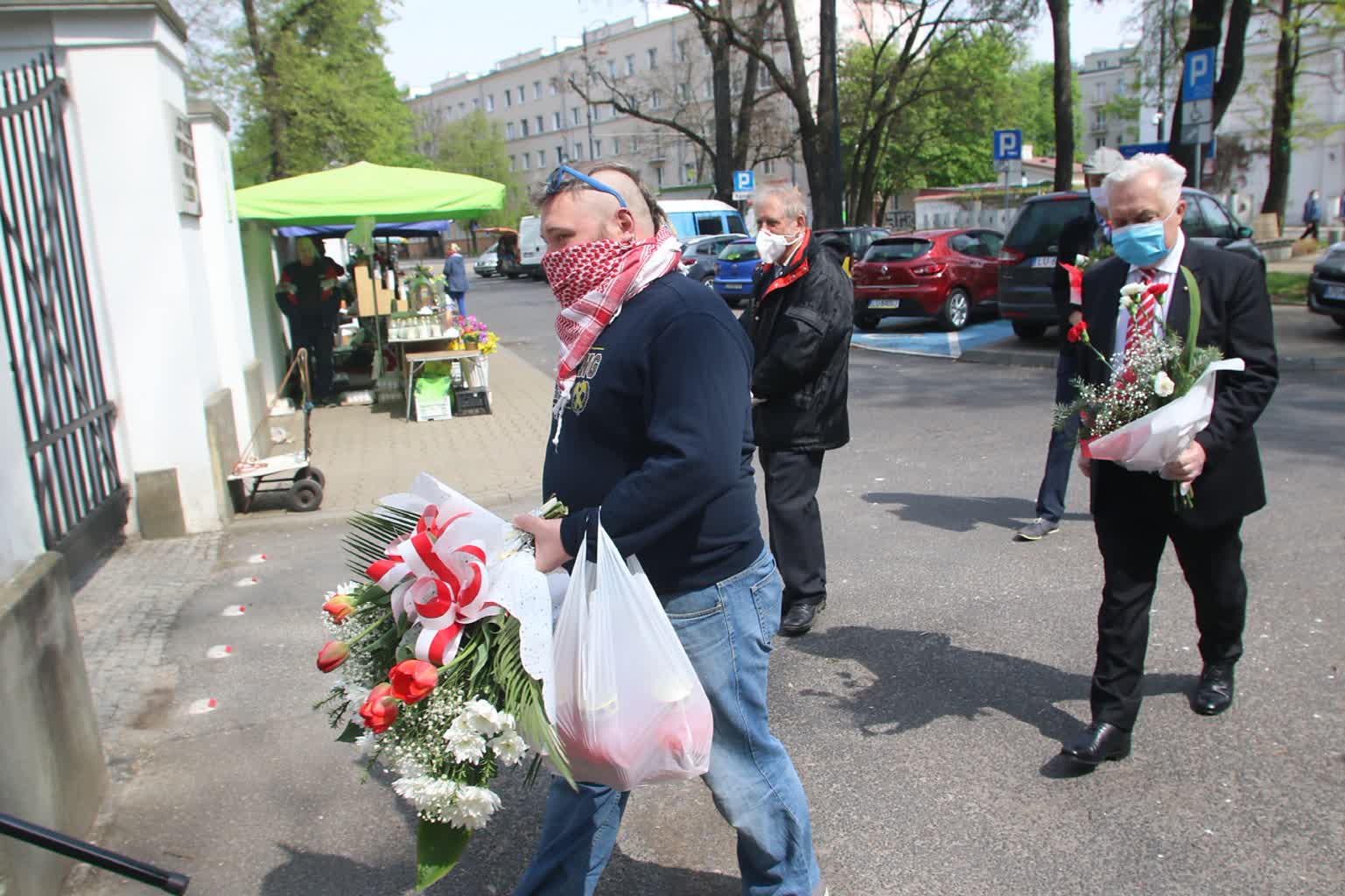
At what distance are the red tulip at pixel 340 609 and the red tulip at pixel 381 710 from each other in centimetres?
25

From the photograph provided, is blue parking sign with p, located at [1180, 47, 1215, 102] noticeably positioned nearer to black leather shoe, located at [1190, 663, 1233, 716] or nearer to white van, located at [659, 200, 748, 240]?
black leather shoe, located at [1190, 663, 1233, 716]

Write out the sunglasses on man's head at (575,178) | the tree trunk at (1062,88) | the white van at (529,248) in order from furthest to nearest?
the white van at (529,248) → the tree trunk at (1062,88) → the sunglasses on man's head at (575,178)

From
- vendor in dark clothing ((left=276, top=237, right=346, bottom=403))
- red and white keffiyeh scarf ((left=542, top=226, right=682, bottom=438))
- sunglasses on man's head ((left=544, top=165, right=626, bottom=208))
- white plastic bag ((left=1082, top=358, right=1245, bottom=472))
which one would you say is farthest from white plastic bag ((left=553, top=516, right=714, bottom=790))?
vendor in dark clothing ((left=276, top=237, right=346, bottom=403))

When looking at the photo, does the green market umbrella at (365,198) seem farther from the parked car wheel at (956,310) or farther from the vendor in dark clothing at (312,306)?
the parked car wheel at (956,310)

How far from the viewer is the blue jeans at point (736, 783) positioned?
2400 millimetres

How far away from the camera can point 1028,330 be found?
14.2m

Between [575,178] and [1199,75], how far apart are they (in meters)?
13.2

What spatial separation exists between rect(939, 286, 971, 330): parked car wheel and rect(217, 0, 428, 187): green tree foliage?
17.8 metres

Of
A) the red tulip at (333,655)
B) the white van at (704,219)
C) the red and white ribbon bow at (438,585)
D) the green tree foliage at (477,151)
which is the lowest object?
the red tulip at (333,655)

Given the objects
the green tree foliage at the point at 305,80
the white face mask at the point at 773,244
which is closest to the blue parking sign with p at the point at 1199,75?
the white face mask at the point at 773,244

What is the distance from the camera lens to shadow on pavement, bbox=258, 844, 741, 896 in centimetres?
301

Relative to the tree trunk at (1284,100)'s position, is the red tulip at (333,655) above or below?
below

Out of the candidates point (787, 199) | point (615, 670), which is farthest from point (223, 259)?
point (615, 670)

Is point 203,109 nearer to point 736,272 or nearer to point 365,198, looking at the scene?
point 365,198
